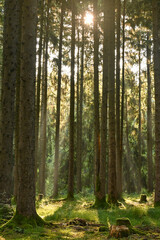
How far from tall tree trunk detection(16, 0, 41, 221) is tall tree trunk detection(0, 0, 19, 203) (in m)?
1.49

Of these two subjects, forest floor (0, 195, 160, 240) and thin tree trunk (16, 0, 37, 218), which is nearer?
forest floor (0, 195, 160, 240)

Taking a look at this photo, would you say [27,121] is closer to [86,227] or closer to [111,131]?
[86,227]

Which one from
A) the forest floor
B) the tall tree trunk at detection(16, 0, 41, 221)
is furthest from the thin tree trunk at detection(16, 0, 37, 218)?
the forest floor

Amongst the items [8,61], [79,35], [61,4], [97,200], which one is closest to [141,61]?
[79,35]

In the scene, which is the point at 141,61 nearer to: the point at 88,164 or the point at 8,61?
the point at 88,164

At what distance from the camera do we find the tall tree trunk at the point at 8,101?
9211mm

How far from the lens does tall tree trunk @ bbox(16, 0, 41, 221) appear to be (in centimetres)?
779

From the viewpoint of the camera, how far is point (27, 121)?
25.9ft

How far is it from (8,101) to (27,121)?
1.91 m

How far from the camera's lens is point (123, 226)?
7.48 metres

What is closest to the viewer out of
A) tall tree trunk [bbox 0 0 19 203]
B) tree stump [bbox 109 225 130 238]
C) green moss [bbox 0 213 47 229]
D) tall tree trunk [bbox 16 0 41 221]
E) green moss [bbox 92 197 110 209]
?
tree stump [bbox 109 225 130 238]

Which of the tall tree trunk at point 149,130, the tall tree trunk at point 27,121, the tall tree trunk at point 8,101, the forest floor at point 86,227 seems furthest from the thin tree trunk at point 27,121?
the tall tree trunk at point 149,130

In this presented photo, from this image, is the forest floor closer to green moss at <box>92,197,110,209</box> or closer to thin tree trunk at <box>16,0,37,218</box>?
thin tree trunk at <box>16,0,37,218</box>

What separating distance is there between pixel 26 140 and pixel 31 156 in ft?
1.46
